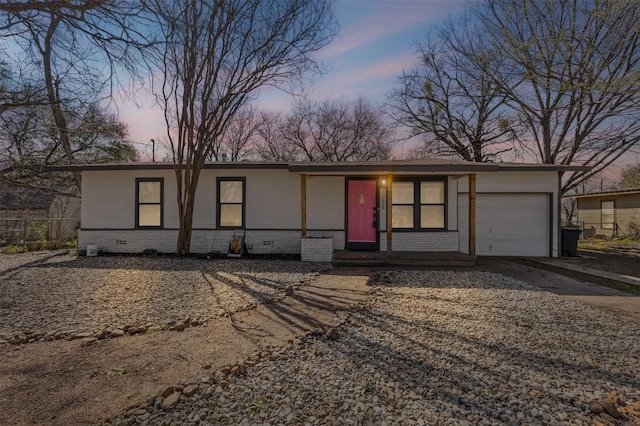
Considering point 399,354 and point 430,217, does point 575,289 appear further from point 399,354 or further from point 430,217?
point 399,354

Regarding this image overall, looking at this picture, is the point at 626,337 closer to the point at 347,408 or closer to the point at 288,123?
the point at 347,408

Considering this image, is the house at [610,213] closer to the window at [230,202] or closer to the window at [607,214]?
the window at [607,214]

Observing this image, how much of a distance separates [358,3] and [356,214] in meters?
5.26

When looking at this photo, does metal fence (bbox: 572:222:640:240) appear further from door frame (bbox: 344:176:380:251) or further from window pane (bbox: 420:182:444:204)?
door frame (bbox: 344:176:380:251)

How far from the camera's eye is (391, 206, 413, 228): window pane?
31.2ft

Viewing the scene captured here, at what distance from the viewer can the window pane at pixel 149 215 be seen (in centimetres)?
990

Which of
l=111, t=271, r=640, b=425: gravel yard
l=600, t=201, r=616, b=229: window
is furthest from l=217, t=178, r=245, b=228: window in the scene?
l=600, t=201, r=616, b=229: window

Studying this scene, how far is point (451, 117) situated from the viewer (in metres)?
18.2

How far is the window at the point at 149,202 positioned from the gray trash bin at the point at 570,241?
12.3m

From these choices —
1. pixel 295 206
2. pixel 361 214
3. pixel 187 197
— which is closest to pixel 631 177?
pixel 361 214

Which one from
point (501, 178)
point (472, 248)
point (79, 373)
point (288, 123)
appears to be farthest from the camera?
point (288, 123)

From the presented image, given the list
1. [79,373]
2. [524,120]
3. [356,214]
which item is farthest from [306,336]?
[524,120]

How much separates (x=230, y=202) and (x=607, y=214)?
19369 millimetres

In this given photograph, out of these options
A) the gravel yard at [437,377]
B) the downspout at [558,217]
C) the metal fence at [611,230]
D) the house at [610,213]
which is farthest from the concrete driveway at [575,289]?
the house at [610,213]
